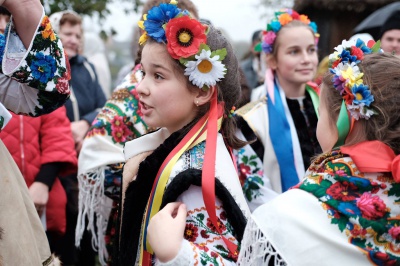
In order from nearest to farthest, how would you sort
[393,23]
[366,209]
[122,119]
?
1. [366,209]
2. [122,119]
3. [393,23]

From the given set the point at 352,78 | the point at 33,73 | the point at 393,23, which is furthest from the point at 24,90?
the point at 393,23

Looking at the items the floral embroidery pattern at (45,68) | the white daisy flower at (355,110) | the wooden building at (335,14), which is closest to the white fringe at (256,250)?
A: the white daisy flower at (355,110)

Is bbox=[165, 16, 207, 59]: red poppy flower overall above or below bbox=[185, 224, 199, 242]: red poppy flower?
above

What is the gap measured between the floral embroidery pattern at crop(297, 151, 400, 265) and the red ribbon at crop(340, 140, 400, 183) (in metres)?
0.04

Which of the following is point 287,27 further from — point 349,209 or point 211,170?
point 349,209

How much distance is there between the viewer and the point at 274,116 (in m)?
3.82

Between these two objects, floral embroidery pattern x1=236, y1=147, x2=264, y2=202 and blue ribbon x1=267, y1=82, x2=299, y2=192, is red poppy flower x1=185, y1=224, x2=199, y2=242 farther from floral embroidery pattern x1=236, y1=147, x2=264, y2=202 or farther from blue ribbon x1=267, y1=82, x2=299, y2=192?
blue ribbon x1=267, y1=82, x2=299, y2=192

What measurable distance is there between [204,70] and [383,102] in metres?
0.71

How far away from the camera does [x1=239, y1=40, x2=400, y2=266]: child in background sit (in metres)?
1.90

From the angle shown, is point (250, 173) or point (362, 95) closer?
point (362, 95)

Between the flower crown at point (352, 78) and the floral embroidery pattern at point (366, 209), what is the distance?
0.20 metres

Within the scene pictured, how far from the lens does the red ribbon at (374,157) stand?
1.90 meters

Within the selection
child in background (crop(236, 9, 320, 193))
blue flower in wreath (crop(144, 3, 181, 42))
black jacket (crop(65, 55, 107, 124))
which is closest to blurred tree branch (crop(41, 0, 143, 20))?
black jacket (crop(65, 55, 107, 124))

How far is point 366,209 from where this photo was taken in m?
1.89
